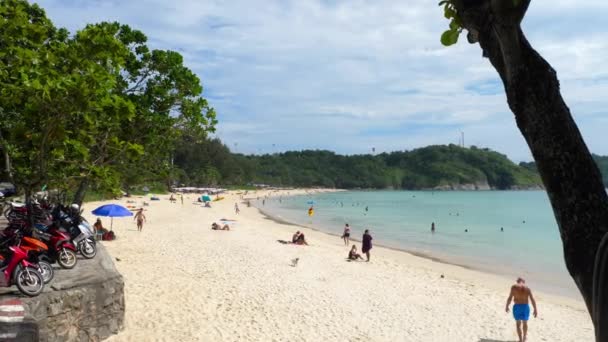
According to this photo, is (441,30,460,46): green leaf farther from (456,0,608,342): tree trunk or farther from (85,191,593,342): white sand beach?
(85,191,593,342): white sand beach

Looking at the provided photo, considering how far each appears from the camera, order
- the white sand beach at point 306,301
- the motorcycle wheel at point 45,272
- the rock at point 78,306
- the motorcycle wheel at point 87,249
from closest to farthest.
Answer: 1. the rock at point 78,306
2. the motorcycle wheel at point 45,272
3. the white sand beach at point 306,301
4. the motorcycle wheel at point 87,249

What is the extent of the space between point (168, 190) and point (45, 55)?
6577 cm

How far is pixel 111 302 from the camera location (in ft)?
23.7

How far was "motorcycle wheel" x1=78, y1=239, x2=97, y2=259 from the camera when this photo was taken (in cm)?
894

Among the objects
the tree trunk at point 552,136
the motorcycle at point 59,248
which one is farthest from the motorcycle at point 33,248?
the tree trunk at point 552,136

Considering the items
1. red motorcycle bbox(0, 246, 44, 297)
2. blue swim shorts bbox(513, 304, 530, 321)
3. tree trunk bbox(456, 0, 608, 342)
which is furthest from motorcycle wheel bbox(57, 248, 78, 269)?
blue swim shorts bbox(513, 304, 530, 321)

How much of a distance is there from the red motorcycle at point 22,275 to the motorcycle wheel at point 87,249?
96.9 inches

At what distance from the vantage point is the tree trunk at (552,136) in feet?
5.01

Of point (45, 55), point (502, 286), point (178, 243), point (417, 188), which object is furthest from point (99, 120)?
point (417, 188)

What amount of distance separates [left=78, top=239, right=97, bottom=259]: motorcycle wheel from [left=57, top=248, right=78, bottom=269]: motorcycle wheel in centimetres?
89

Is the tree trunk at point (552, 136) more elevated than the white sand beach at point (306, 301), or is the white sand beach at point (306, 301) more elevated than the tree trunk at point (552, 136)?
the tree trunk at point (552, 136)

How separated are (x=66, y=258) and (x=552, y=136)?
8.20m

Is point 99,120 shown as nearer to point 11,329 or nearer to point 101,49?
point 101,49

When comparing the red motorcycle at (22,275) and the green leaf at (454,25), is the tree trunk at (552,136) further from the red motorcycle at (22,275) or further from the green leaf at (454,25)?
the red motorcycle at (22,275)
